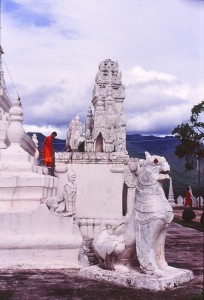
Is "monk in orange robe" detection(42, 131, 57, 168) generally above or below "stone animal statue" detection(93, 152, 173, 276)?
above

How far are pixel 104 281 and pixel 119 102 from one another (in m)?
24.6

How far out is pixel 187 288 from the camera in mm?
6895

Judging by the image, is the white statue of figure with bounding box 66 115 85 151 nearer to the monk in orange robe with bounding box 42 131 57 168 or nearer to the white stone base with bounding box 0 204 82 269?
the monk in orange robe with bounding box 42 131 57 168

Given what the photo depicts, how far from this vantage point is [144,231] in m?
7.28

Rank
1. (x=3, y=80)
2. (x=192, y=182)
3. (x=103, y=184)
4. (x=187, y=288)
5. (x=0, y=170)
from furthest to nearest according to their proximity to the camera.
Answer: (x=192, y=182)
(x=103, y=184)
(x=3, y=80)
(x=0, y=170)
(x=187, y=288)

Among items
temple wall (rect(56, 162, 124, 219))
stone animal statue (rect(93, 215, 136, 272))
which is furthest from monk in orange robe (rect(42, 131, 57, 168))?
stone animal statue (rect(93, 215, 136, 272))

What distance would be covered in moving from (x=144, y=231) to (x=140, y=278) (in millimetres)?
767

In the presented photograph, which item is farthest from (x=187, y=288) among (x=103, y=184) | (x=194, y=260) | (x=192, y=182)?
(x=192, y=182)

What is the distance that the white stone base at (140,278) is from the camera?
6731mm

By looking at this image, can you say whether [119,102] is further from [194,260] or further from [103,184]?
[194,260]

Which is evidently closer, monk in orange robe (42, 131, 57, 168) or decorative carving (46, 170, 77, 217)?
decorative carving (46, 170, 77, 217)

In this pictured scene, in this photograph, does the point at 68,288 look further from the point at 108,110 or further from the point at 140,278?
the point at 108,110

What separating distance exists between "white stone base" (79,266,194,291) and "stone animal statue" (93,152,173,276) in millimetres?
162

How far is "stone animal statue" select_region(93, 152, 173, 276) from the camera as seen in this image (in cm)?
722
